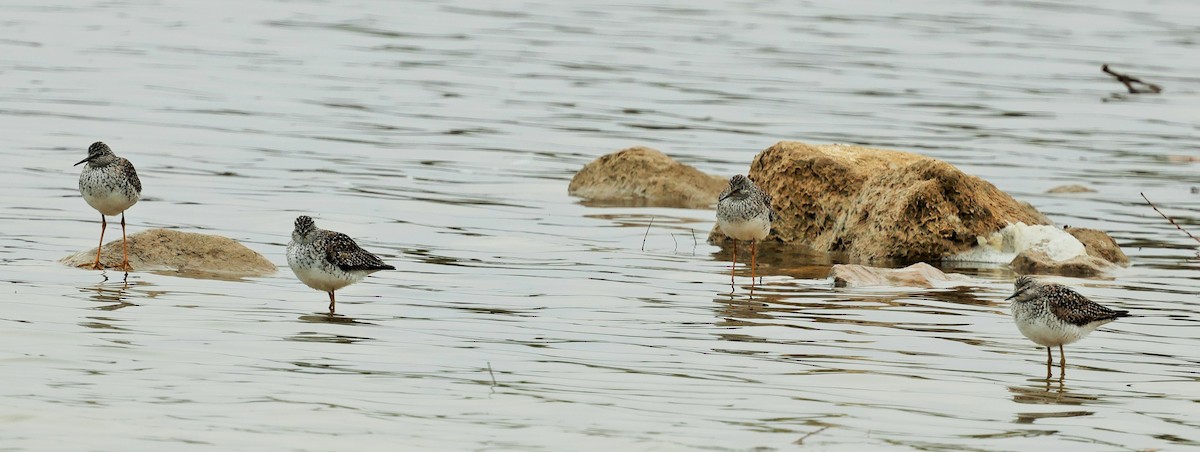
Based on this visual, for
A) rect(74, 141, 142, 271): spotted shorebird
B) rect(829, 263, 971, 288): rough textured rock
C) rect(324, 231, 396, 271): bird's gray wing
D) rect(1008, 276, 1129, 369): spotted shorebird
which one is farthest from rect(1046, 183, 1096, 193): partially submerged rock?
rect(74, 141, 142, 271): spotted shorebird

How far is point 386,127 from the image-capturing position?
93.2ft

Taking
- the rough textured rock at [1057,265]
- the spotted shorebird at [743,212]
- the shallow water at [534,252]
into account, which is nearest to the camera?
the shallow water at [534,252]

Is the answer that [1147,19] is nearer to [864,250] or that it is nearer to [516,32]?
[516,32]

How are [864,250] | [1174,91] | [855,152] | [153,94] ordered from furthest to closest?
[1174,91] → [153,94] → [855,152] → [864,250]

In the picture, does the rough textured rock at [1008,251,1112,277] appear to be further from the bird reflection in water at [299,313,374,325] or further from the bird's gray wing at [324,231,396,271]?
the bird reflection in water at [299,313,374,325]

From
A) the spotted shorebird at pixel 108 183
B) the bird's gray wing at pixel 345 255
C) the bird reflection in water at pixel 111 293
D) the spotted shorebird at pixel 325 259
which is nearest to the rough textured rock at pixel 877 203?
the bird's gray wing at pixel 345 255

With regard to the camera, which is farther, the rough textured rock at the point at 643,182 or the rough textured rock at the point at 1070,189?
the rough textured rock at the point at 1070,189

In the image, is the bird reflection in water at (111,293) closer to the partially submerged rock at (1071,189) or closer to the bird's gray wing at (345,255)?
the bird's gray wing at (345,255)

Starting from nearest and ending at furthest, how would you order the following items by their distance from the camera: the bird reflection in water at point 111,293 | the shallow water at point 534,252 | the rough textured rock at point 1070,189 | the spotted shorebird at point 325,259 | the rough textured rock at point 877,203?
the shallow water at point 534,252 < the bird reflection in water at point 111,293 < the spotted shorebird at point 325,259 < the rough textured rock at point 877,203 < the rough textured rock at point 1070,189

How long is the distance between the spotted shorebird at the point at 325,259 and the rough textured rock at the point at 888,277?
4.47 meters

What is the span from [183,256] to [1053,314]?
773 cm

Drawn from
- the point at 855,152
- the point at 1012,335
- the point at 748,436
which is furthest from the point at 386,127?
the point at 748,436

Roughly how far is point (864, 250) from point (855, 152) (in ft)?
7.30

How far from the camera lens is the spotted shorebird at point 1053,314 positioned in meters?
11.5
